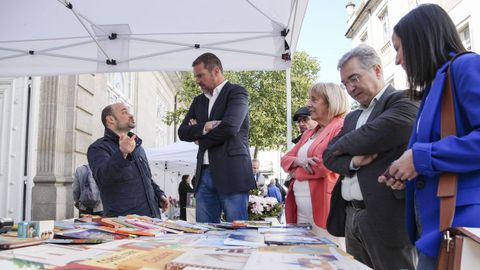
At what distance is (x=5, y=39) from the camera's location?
3906mm

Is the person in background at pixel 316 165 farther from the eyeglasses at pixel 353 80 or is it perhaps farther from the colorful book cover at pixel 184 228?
the colorful book cover at pixel 184 228

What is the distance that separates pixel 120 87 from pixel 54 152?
18.1ft

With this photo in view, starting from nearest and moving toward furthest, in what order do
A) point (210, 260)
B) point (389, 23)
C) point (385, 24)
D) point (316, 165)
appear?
point (210, 260) < point (316, 165) < point (389, 23) < point (385, 24)

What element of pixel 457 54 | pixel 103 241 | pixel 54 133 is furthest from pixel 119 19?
pixel 54 133

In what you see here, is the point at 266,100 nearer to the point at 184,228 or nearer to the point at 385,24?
the point at 385,24

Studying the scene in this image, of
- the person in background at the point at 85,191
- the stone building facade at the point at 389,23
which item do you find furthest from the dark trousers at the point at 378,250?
the stone building facade at the point at 389,23

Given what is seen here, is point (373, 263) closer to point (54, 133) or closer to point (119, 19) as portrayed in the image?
point (119, 19)

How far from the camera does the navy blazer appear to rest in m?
2.73

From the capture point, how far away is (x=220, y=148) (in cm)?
283

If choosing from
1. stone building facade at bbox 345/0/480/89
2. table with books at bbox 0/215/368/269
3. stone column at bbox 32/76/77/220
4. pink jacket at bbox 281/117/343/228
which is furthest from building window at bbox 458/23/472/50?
table with books at bbox 0/215/368/269

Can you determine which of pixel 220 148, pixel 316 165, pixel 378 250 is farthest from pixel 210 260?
pixel 220 148

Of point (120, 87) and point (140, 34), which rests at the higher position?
point (120, 87)

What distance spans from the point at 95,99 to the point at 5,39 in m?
4.71

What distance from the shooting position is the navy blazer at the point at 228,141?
2734mm
